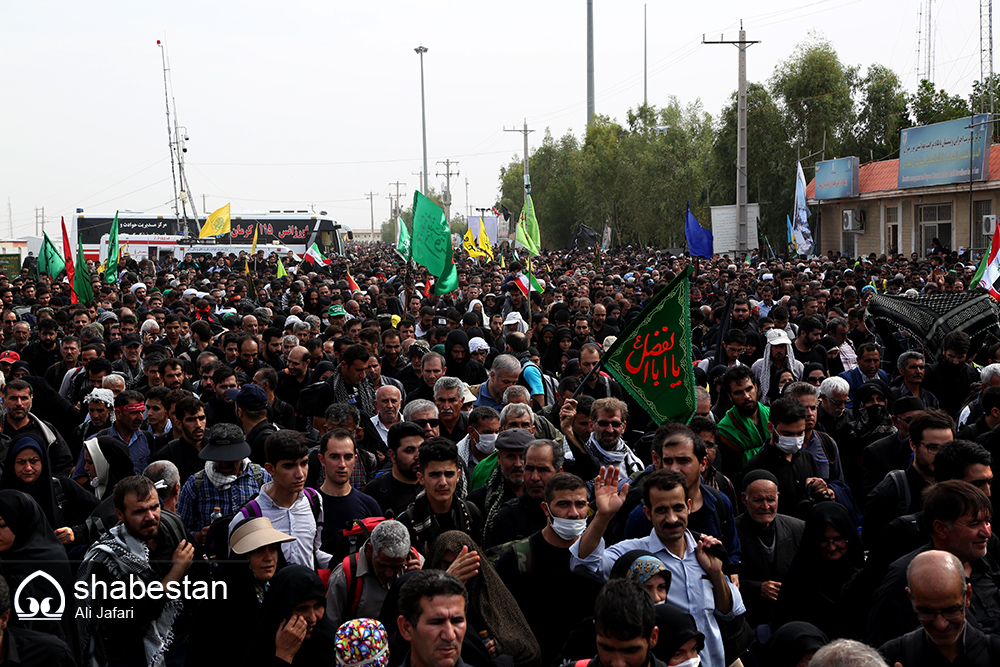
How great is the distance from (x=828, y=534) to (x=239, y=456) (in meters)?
3.01

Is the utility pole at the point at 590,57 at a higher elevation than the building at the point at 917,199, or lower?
higher

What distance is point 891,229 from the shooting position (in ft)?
113

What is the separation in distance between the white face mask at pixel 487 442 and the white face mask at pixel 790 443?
1.68 metres

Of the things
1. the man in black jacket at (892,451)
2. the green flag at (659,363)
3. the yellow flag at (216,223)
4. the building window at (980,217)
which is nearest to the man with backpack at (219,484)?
the green flag at (659,363)

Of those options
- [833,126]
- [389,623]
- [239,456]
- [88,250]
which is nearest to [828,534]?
[389,623]

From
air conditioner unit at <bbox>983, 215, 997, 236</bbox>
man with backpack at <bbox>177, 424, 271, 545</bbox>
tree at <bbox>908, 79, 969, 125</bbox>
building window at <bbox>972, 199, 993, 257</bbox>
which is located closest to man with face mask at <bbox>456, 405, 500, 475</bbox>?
man with backpack at <bbox>177, 424, 271, 545</bbox>

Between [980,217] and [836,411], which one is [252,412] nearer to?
[836,411]

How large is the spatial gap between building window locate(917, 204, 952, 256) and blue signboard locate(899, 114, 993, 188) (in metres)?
1.25

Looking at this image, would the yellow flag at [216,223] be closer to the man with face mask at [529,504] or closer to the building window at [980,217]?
the building window at [980,217]

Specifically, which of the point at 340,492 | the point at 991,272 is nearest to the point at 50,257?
the point at 340,492

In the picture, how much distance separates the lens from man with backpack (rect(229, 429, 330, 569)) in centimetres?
449

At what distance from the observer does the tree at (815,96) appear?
39.4 metres

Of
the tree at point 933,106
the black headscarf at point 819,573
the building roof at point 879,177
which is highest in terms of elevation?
the tree at point 933,106

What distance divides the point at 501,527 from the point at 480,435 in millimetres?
1294
